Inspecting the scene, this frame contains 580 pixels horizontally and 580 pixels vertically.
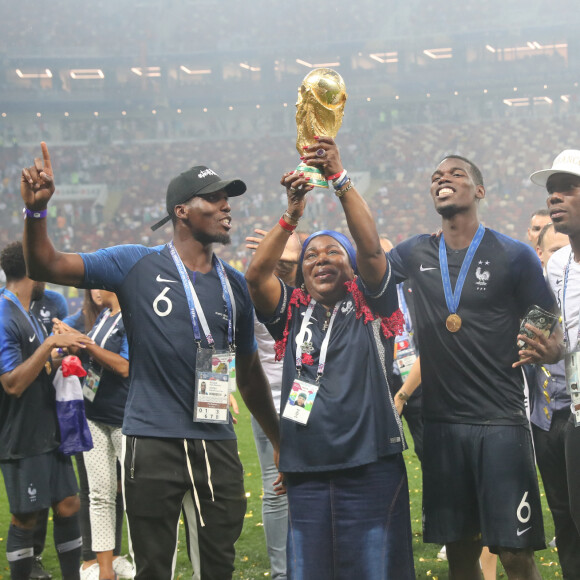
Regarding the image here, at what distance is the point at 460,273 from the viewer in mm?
3479

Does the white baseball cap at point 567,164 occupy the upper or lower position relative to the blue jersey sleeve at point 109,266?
upper

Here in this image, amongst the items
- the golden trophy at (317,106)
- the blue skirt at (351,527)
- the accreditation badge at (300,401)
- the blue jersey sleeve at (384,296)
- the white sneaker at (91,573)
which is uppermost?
the golden trophy at (317,106)

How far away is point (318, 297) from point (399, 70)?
38299 millimetres

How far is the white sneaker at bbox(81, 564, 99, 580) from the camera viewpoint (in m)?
4.93

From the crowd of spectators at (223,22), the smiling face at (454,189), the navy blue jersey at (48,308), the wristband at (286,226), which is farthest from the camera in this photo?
the crowd of spectators at (223,22)

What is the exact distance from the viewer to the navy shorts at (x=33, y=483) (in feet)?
14.2

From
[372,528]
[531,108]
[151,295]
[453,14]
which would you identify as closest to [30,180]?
[151,295]

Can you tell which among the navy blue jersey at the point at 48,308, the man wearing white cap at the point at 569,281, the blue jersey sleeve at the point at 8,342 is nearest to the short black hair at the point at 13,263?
the blue jersey sleeve at the point at 8,342

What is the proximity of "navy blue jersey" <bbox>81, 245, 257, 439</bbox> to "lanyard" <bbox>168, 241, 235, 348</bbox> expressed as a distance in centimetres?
2

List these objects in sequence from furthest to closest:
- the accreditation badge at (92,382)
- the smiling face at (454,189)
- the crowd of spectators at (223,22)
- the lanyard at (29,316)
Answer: the crowd of spectators at (223,22)
the accreditation badge at (92,382)
the lanyard at (29,316)
the smiling face at (454,189)

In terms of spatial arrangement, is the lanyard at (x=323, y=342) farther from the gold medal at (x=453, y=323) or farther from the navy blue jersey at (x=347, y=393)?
the gold medal at (x=453, y=323)

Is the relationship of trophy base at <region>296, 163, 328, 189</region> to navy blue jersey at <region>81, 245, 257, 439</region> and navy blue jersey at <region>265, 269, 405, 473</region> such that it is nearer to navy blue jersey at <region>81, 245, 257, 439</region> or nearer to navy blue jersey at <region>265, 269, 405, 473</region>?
navy blue jersey at <region>265, 269, 405, 473</region>

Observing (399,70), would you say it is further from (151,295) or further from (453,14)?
(151,295)

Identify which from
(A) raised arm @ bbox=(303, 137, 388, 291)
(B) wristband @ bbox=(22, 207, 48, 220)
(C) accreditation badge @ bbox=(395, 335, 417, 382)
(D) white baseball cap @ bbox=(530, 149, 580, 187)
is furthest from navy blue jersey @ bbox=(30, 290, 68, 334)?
(D) white baseball cap @ bbox=(530, 149, 580, 187)
